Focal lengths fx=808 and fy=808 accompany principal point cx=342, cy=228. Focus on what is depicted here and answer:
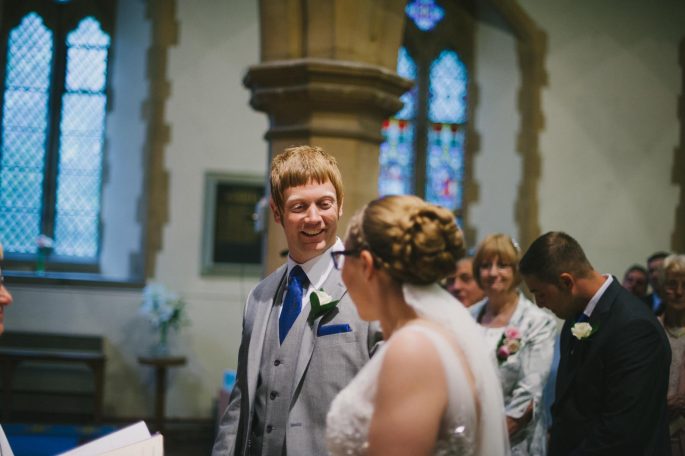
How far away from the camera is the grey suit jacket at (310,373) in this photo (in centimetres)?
200

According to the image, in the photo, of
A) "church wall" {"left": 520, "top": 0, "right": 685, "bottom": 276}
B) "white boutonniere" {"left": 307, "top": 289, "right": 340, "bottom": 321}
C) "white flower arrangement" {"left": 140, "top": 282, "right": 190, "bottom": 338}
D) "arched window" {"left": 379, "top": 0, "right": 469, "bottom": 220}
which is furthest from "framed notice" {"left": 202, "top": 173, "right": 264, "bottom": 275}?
"white boutonniere" {"left": 307, "top": 289, "right": 340, "bottom": 321}

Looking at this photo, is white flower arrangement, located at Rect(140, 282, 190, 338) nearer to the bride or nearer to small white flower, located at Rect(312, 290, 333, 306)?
small white flower, located at Rect(312, 290, 333, 306)

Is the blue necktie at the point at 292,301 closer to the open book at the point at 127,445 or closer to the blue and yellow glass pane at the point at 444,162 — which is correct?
the open book at the point at 127,445

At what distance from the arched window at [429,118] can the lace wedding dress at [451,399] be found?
7.25 metres

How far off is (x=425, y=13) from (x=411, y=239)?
7.77 metres

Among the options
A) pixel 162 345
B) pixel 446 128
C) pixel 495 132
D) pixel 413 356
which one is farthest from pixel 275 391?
pixel 446 128

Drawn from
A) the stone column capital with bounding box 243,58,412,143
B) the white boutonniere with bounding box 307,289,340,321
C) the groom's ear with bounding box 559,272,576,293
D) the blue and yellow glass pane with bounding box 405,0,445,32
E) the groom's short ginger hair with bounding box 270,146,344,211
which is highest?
the blue and yellow glass pane with bounding box 405,0,445,32

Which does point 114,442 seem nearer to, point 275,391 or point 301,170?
point 275,391

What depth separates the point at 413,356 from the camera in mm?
1454

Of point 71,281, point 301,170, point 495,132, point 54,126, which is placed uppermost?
point 495,132

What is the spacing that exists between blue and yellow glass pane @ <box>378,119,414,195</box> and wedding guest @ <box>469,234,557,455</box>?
532cm

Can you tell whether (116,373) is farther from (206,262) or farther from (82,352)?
(206,262)

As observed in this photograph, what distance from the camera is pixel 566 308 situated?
2.60m

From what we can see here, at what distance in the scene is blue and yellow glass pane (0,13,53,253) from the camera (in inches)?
335
